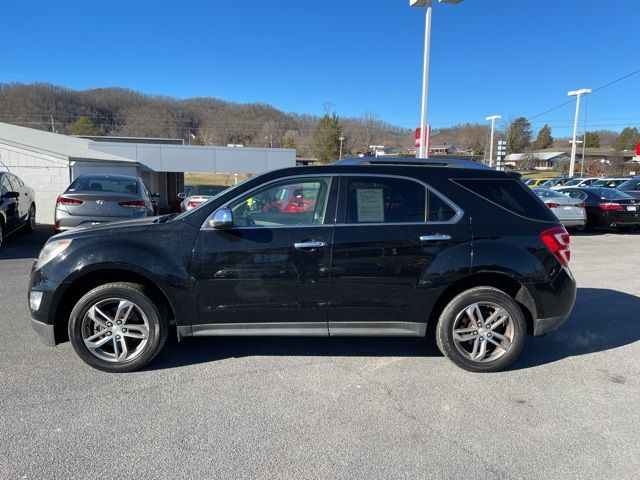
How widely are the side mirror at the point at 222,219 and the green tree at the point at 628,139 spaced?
108112 millimetres

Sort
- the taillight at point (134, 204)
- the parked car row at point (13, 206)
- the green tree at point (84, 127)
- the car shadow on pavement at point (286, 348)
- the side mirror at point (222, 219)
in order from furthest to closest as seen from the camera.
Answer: the green tree at point (84, 127), the parked car row at point (13, 206), the taillight at point (134, 204), the car shadow on pavement at point (286, 348), the side mirror at point (222, 219)

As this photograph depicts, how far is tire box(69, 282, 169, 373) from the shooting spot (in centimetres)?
380

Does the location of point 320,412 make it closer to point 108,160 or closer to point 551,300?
point 551,300

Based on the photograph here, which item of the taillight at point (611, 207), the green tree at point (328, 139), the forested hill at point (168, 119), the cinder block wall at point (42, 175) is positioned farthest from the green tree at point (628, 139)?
the cinder block wall at point (42, 175)

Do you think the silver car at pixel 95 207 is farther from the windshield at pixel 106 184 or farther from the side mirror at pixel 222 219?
the side mirror at pixel 222 219

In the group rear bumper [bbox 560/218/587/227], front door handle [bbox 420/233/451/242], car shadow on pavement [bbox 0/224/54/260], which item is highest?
front door handle [bbox 420/233/451/242]

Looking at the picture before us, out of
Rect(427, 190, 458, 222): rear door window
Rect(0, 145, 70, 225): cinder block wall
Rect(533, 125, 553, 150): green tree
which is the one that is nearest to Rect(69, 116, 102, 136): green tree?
Rect(0, 145, 70, 225): cinder block wall

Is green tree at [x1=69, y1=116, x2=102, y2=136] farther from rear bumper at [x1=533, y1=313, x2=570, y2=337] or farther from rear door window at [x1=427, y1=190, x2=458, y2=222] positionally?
rear bumper at [x1=533, y1=313, x2=570, y2=337]

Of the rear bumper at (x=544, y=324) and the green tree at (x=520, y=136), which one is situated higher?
the green tree at (x=520, y=136)

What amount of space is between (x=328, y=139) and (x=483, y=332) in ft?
260

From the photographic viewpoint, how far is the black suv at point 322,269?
12.5 feet

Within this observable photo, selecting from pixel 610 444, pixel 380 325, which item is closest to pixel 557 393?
pixel 610 444

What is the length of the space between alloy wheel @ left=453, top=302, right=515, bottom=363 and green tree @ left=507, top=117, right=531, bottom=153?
8380 centimetres

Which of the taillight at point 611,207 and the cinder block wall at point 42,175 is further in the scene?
the cinder block wall at point 42,175
